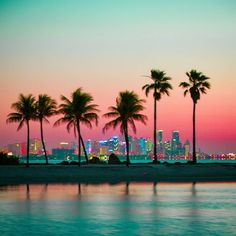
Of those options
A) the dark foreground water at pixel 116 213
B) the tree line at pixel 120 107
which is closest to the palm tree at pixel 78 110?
the tree line at pixel 120 107

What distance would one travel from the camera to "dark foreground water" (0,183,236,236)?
64.6 ft

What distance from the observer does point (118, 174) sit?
2232 inches

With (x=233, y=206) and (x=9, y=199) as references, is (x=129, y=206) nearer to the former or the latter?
(x=233, y=206)

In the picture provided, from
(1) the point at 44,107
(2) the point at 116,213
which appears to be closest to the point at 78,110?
(1) the point at 44,107

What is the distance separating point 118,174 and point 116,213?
3182 centimetres

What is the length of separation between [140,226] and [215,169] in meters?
42.2

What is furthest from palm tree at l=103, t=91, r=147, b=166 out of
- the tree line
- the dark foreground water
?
the dark foreground water

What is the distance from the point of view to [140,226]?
2064cm

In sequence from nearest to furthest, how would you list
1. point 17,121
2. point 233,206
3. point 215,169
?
point 233,206 < point 215,169 < point 17,121

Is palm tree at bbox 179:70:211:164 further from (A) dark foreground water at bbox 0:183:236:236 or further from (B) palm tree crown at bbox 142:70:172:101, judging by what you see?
(A) dark foreground water at bbox 0:183:236:236

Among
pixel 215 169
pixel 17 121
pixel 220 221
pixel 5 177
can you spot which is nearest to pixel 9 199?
pixel 220 221

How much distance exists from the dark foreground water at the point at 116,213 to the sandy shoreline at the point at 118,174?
16.4 meters

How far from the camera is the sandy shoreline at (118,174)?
52.6m

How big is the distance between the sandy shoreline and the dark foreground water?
647 inches
